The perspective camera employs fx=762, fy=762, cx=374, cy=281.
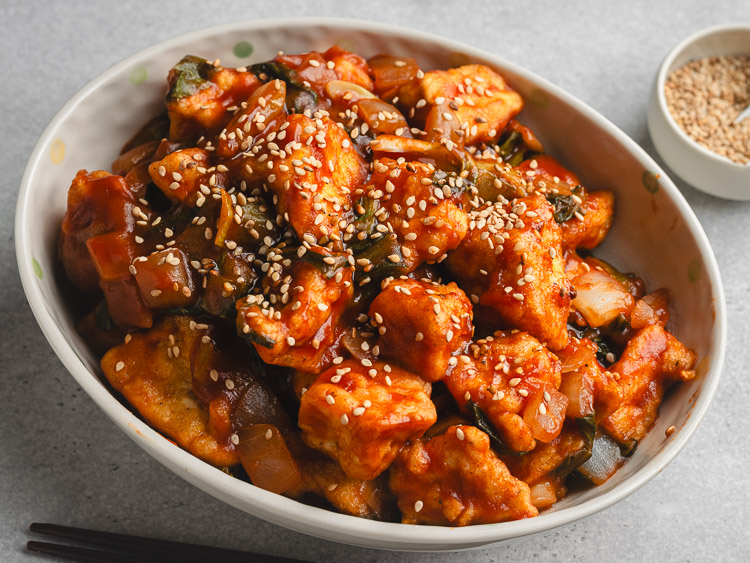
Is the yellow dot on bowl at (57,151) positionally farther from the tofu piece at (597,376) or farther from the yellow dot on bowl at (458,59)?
the tofu piece at (597,376)

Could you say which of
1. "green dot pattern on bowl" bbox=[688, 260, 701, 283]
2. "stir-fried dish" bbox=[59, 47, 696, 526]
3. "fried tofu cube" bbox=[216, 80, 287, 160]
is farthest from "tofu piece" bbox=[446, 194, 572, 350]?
"fried tofu cube" bbox=[216, 80, 287, 160]

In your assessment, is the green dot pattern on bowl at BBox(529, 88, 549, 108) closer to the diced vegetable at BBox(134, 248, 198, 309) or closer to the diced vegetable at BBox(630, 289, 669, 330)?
the diced vegetable at BBox(630, 289, 669, 330)

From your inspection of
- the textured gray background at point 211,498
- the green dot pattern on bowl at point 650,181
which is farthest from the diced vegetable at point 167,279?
the green dot pattern on bowl at point 650,181

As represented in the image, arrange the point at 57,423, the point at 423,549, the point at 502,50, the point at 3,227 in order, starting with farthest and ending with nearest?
the point at 502,50
the point at 3,227
the point at 57,423
the point at 423,549

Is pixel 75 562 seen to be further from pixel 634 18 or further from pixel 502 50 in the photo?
pixel 634 18

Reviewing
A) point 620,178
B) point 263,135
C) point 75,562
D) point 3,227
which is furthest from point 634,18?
point 75,562

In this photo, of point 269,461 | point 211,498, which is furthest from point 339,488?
point 211,498

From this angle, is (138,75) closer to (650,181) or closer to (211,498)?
(211,498)
